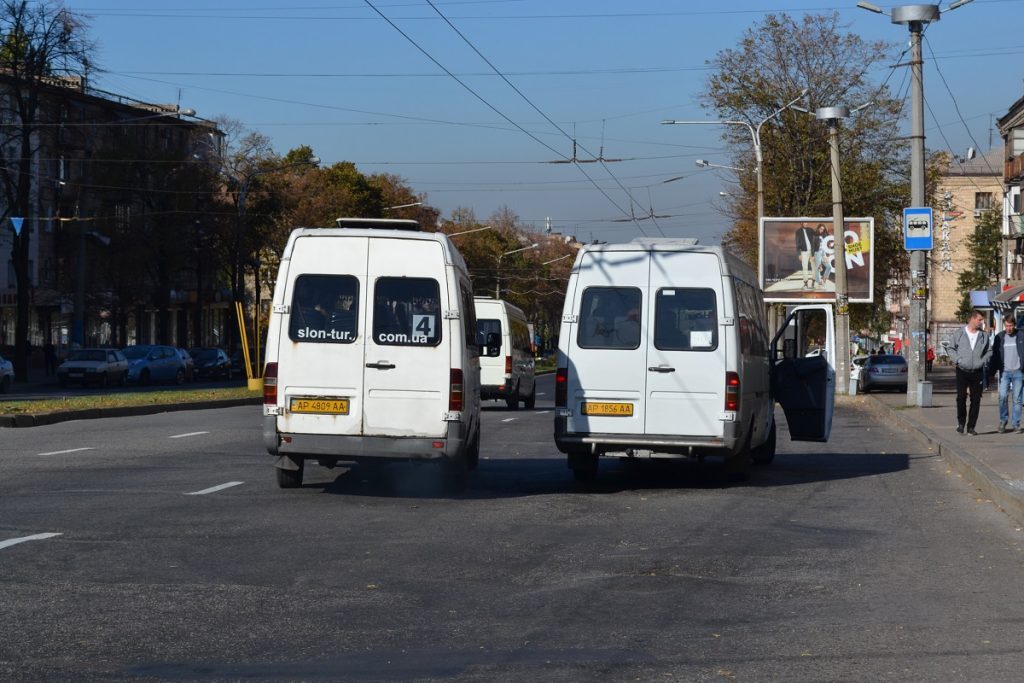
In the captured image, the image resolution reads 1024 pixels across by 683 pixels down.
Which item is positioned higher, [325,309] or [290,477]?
[325,309]

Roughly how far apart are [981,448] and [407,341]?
28.7 ft

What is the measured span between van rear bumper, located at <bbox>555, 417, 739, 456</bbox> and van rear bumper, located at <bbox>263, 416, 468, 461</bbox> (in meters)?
1.64

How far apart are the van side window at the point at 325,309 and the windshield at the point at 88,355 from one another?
4084cm

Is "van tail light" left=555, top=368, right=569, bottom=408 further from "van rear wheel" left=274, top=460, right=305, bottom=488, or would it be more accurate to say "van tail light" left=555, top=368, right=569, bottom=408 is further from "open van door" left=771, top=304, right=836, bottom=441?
"open van door" left=771, top=304, right=836, bottom=441

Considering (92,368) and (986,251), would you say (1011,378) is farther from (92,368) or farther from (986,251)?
(986,251)

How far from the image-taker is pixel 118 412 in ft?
95.3

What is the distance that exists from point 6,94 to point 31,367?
20111mm

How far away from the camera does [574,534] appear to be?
11180 millimetres

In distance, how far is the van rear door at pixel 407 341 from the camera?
13.4 m

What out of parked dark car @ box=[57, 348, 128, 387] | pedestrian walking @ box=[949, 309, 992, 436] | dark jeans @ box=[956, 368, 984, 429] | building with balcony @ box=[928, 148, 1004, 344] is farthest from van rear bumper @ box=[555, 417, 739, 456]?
building with balcony @ box=[928, 148, 1004, 344]

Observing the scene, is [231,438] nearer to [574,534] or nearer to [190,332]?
[574,534]

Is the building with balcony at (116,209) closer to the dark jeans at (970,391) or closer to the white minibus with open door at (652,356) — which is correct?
the dark jeans at (970,391)

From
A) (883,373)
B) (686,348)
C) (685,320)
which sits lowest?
(883,373)

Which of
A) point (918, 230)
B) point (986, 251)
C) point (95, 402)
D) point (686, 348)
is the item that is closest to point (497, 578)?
point (686, 348)
